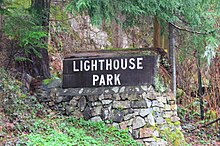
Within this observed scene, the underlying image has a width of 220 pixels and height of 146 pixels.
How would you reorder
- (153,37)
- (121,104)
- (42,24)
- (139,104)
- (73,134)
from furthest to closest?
(153,37) < (42,24) < (121,104) < (139,104) < (73,134)

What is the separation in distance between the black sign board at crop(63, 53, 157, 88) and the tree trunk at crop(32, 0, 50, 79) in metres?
1.04

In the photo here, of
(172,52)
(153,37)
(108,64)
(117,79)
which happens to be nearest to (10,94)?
(108,64)

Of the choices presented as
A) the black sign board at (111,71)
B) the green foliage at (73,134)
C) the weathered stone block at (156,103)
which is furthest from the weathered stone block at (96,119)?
the weathered stone block at (156,103)

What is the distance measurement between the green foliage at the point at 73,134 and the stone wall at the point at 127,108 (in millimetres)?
195

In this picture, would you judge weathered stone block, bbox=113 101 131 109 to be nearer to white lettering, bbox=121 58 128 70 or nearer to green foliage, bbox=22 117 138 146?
green foliage, bbox=22 117 138 146

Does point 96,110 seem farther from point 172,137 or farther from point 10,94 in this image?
point 10,94

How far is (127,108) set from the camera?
6.27 m

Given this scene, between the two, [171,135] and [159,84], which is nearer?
[171,135]

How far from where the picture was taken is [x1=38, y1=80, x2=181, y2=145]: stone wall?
20.2 ft

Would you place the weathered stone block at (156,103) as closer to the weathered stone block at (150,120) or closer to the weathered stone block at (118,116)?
the weathered stone block at (150,120)

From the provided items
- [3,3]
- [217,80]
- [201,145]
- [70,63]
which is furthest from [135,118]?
[217,80]

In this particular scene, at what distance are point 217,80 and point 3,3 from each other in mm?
5981

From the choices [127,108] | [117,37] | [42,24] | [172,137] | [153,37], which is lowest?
[172,137]

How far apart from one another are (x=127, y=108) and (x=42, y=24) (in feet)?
8.83
